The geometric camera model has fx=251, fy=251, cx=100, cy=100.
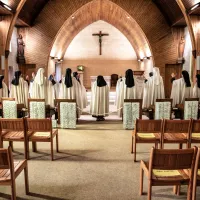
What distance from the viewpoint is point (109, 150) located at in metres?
5.39

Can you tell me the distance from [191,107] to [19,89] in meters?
5.54

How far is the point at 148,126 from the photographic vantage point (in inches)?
178

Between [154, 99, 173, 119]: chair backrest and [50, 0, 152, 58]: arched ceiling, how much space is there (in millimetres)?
8967

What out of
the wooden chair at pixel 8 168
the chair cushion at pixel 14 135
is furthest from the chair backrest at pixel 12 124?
the wooden chair at pixel 8 168

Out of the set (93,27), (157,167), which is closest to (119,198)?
(157,167)

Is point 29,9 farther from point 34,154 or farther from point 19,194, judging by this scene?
point 19,194

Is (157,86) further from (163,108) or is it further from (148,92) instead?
(163,108)

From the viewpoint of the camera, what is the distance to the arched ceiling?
1589 cm

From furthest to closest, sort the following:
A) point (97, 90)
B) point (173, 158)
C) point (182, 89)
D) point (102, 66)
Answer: point (102, 66) → point (97, 90) → point (182, 89) → point (173, 158)

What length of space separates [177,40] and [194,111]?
8.14m

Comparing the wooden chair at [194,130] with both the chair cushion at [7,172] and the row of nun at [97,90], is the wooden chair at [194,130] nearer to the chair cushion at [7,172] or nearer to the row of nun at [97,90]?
the chair cushion at [7,172]

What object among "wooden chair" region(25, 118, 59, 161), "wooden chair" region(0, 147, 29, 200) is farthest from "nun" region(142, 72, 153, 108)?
"wooden chair" region(0, 147, 29, 200)

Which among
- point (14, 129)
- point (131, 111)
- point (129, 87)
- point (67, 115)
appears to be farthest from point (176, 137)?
point (129, 87)

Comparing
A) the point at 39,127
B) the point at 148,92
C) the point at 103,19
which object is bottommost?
the point at 39,127
